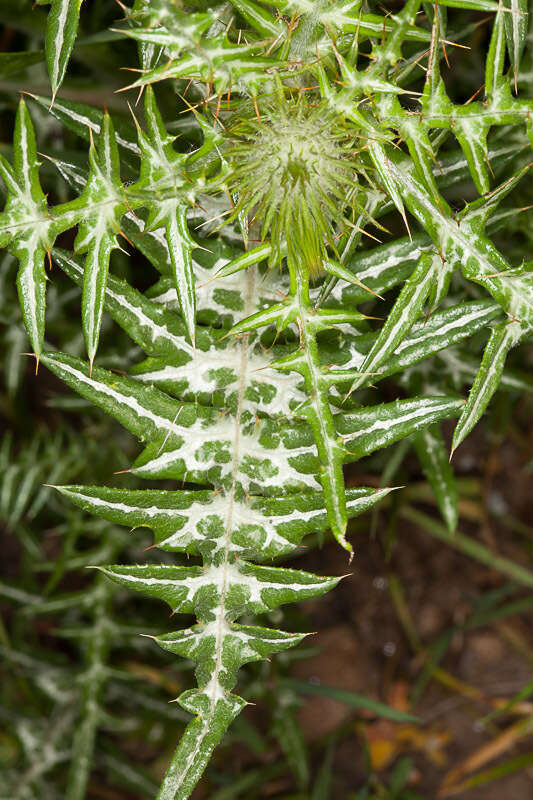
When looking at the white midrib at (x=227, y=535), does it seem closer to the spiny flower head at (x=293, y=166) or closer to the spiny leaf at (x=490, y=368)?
the spiny flower head at (x=293, y=166)

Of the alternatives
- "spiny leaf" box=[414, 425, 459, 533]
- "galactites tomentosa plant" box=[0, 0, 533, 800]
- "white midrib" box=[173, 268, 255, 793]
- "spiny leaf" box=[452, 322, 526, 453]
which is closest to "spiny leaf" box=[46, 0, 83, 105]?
"galactites tomentosa plant" box=[0, 0, 533, 800]

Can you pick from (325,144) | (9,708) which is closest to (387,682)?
(9,708)

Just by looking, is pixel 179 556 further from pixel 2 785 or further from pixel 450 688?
pixel 450 688

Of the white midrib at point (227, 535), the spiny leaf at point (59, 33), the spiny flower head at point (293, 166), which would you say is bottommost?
the white midrib at point (227, 535)

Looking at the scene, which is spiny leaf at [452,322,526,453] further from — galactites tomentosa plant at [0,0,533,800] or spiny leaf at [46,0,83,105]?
spiny leaf at [46,0,83,105]

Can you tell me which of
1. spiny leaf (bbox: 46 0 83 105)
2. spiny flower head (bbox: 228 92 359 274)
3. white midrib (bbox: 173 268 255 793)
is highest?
spiny leaf (bbox: 46 0 83 105)

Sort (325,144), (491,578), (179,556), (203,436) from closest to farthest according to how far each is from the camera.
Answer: (325,144)
(203,436)
(179,556)
(491,578)

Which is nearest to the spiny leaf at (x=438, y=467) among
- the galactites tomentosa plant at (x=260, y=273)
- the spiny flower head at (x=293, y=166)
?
the galactites tomentosa plant at (x=260, y=273)

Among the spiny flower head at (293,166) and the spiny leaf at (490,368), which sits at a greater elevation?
the spiny flower head at (293,166)

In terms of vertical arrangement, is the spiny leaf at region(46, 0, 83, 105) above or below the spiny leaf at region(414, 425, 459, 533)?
above
